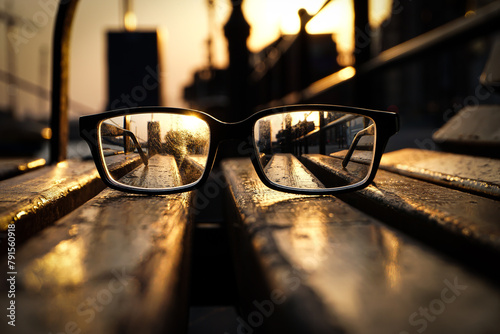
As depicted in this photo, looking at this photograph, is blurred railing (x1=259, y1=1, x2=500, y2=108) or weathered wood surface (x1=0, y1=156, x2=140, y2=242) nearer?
A: weathered wood surface (x1=0, y1=156, x2=140, y2=242)

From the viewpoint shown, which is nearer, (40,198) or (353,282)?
(353,282)

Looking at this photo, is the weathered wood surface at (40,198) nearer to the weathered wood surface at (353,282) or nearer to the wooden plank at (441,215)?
the weathered wood surface at (353,282)

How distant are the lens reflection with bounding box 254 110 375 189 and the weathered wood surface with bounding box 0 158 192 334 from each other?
10.0 inches

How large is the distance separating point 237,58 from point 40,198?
2.99m

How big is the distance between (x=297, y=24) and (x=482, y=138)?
5.55 ft

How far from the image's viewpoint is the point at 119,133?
2.10 ft

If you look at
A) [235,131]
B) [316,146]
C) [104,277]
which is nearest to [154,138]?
[235,131]

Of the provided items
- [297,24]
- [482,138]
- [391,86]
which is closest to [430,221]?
[482,138]

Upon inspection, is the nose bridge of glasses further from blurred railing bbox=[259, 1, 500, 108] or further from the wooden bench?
blurred railing bbox=[259, 1, 500, 108]

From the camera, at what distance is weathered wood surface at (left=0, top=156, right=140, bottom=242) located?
1.17 feet

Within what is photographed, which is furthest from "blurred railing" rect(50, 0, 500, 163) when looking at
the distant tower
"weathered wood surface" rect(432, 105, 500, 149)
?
the distant tower

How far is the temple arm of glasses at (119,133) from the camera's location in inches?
24.3

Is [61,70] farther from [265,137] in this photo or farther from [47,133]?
[47,133]

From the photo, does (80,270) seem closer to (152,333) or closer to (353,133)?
(152,333)
